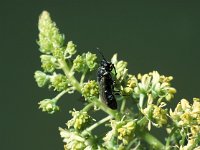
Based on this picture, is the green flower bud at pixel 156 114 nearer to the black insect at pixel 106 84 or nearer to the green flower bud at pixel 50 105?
the black insect at pixel 106 84

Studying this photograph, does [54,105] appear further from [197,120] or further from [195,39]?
[195,39]

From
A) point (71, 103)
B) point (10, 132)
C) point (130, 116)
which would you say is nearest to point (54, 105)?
point (130, 116)

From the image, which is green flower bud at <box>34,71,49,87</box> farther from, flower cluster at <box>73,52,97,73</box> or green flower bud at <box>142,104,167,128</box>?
green flower bud at <box>142,104,167,128</box>

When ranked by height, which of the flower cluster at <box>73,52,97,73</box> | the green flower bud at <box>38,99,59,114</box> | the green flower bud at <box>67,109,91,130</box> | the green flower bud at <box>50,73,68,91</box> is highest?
the flower cluster at <box>73,52,97,73</box>

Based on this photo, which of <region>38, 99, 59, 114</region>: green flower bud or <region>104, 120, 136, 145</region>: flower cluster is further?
<region>38, 99, 59, 114</region>: green flower bud

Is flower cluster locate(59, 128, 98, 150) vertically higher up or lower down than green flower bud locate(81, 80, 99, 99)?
lower down

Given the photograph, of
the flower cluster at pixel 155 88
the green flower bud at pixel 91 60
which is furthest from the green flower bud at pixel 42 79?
the flower cluster at pixel 155 88

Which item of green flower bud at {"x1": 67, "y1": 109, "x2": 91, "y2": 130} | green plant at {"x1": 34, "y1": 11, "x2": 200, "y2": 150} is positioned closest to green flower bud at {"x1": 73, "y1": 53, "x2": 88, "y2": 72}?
green plant at {"x1": 34, "y1": 11, "x2": 200, "y2": 150}
